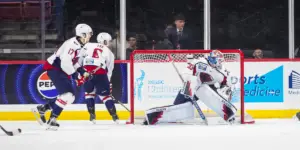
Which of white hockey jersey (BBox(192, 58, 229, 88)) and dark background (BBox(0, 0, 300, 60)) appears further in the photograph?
dark background (BBox(0, 0, 300, 60))

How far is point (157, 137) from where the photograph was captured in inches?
228

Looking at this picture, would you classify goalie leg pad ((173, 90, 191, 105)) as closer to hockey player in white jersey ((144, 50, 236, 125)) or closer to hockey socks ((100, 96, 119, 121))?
hockey player in white jersey ((144, 50, 236, 125))

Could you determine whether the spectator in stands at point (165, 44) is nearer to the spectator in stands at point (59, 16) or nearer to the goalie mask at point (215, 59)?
the spectator in stands at point (59, 16)

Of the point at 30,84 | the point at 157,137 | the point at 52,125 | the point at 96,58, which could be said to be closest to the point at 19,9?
the point at 30,84

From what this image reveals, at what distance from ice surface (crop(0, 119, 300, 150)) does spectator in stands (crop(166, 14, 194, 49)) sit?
1.49 metres

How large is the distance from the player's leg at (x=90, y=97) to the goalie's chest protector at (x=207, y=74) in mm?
1181

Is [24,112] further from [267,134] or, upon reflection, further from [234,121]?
[267,134]

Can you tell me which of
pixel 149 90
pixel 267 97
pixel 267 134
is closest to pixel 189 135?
pixel 267 134

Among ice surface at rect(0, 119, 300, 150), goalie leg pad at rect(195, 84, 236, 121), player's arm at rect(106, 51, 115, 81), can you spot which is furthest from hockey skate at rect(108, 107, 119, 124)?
goalie leg pad at rect(195, 84, 236, 121)

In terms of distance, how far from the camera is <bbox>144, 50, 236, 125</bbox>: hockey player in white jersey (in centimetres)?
728

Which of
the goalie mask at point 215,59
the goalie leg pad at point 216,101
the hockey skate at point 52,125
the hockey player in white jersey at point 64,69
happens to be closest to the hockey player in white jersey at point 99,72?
the hockey player in white jersey at point 64,69

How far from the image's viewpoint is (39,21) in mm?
8703

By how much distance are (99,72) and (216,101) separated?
1.26m

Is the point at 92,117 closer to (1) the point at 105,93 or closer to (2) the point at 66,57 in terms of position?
(1) the point at 105,93
